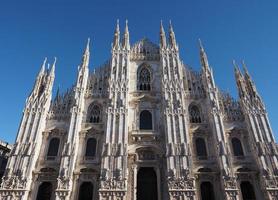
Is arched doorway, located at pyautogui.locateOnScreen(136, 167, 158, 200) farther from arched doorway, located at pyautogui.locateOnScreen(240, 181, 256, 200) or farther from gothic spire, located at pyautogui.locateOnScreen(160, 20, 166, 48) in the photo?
gothic spire, located at pyautogui.locateOnScreen(160, 20, 166, 48)

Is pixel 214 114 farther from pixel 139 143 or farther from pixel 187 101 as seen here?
pixel 139 143

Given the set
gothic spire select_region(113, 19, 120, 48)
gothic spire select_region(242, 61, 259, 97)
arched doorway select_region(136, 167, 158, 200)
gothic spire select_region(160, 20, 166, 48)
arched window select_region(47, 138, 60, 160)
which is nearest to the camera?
arched doorway select_region(136, 167, 158, 200)

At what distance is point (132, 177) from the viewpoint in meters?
22.0

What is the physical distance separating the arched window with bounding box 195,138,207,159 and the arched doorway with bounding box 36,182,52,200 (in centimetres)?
1316

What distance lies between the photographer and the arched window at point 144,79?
28141 millimetres

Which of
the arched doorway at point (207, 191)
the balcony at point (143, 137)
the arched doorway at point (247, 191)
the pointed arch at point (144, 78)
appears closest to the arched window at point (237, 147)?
the arched doorway at point (247, 191)

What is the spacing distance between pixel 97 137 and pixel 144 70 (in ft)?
32.7

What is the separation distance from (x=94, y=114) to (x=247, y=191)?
15.4 meters

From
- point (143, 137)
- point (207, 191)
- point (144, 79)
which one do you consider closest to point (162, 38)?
point (144, 79)

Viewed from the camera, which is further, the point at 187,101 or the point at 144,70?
the point at 144,70

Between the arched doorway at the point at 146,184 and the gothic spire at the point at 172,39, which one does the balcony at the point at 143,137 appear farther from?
the gothic spire at the point at 172,39

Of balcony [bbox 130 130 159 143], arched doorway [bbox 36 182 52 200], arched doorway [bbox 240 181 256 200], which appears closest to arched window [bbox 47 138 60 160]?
arched doorway [bbox 36 182 52 200]

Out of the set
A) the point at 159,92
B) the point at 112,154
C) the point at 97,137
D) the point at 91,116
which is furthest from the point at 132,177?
the point at 159,92

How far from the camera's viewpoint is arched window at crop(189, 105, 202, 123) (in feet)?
83.6
